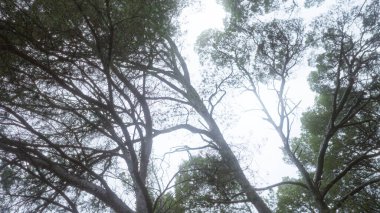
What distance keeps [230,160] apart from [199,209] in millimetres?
1912

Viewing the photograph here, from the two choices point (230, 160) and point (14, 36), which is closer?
point (14, 36)

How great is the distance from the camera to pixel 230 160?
7.96 metres

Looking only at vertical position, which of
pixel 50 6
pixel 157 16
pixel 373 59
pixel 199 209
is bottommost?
pixel 199 209

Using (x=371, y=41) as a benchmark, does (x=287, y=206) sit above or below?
below

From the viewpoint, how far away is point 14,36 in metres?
4.14

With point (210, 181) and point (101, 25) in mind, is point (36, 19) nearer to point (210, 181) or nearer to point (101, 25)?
point (101, 25)

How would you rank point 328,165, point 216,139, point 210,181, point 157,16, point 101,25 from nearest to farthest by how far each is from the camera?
point 101,25
point 157,16
point 210,181
point 216,139
point 328,165

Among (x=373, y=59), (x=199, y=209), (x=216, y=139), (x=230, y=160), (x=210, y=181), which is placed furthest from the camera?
(x=216, y=139)

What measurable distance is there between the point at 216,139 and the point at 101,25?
577cm

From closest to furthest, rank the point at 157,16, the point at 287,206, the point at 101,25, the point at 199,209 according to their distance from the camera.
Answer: the point at 101,25 < the point at 157,16 < the point at 199,209 < the point at 287,206

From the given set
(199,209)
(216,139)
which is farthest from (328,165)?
(199,209)

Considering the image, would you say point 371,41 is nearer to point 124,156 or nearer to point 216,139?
point 216,139

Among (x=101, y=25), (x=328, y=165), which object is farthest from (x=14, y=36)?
(x=328, y=165)

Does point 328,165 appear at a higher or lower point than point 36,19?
higher
